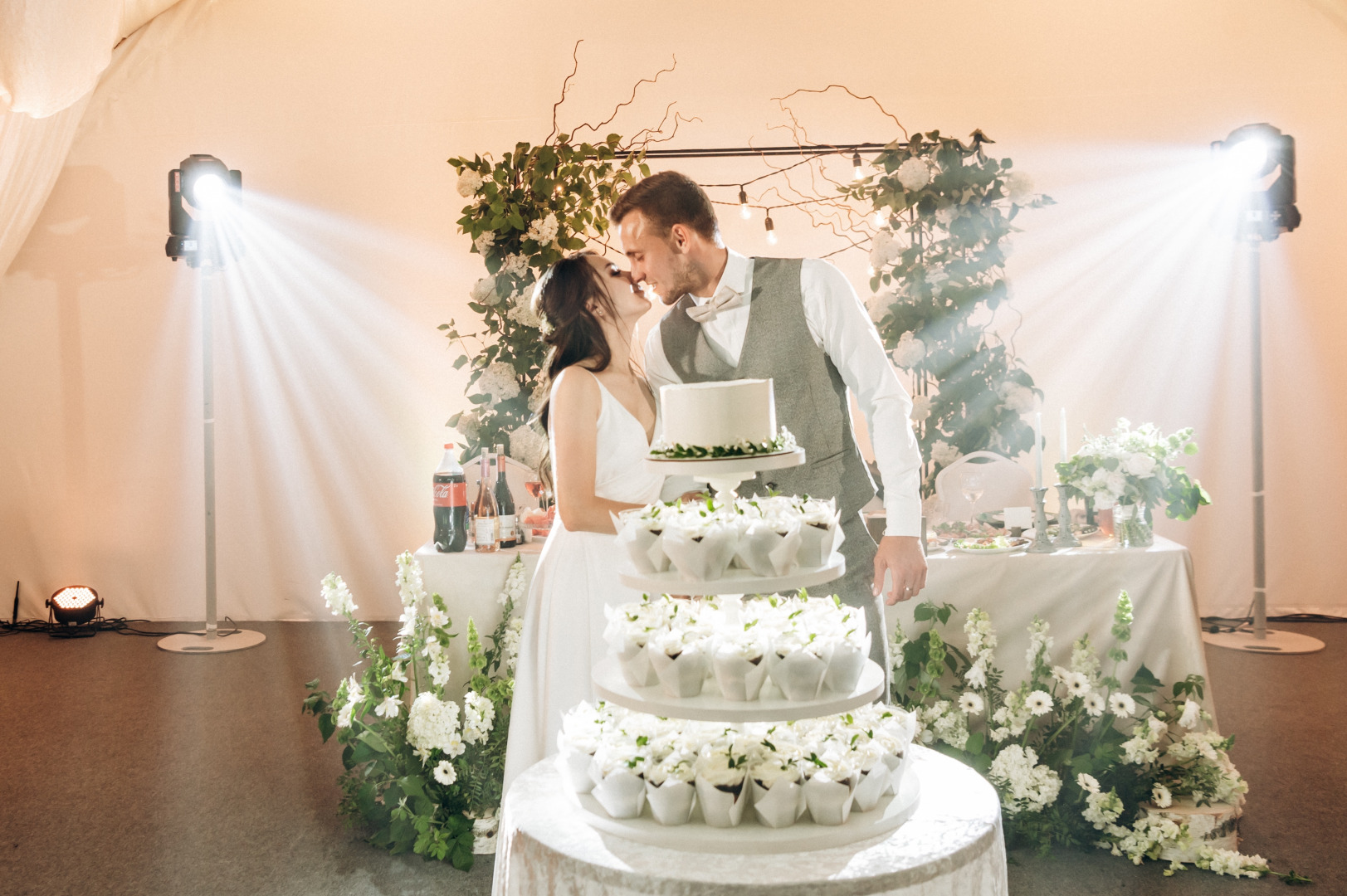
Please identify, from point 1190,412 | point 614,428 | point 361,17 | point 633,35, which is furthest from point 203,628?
point 1190,412

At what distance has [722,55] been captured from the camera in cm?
572

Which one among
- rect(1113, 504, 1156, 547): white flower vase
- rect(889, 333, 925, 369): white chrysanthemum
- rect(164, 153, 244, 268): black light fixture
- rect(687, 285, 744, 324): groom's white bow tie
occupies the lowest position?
rect(1113, 504, 1156, 547): white flower vase

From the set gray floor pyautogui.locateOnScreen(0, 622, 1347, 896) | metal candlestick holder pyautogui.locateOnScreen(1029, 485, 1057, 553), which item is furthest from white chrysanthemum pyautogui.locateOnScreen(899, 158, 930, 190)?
gray floor pyautogui.locateOnScreen(0, 622, 1347, 896)

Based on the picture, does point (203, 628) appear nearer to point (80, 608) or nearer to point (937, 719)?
point (80, 608)

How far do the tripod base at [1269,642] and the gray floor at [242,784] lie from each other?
0.11 metres

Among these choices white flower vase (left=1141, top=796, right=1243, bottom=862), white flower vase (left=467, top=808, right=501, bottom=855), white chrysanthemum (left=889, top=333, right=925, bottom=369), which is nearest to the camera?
white flower vase (left=1141, top=796, right=1243, bottom=862)

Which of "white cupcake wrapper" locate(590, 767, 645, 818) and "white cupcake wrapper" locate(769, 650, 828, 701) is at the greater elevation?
"white cupcake wrapper" locate(769, 650, 828, 701)

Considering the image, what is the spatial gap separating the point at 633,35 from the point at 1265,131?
3.18 m

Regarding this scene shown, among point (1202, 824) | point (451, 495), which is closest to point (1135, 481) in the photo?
point (1202, 824)

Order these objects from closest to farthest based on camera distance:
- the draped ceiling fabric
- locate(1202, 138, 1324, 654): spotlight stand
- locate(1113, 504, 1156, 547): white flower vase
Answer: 1. locate(1113, 504, 1156, 547): white flower vase
2. the draped ceiling fabric
3. locate(1202, 138, 1324, 654): spotlight stand

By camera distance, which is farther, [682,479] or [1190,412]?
[1190,412]

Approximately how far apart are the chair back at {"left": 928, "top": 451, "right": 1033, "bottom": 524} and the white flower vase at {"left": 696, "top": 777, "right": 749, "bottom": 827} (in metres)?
2.41

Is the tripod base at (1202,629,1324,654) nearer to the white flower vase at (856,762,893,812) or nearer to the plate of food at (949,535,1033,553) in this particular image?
the plate of food at (949,535,1033,553)

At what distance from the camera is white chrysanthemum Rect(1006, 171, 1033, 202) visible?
149 inches
